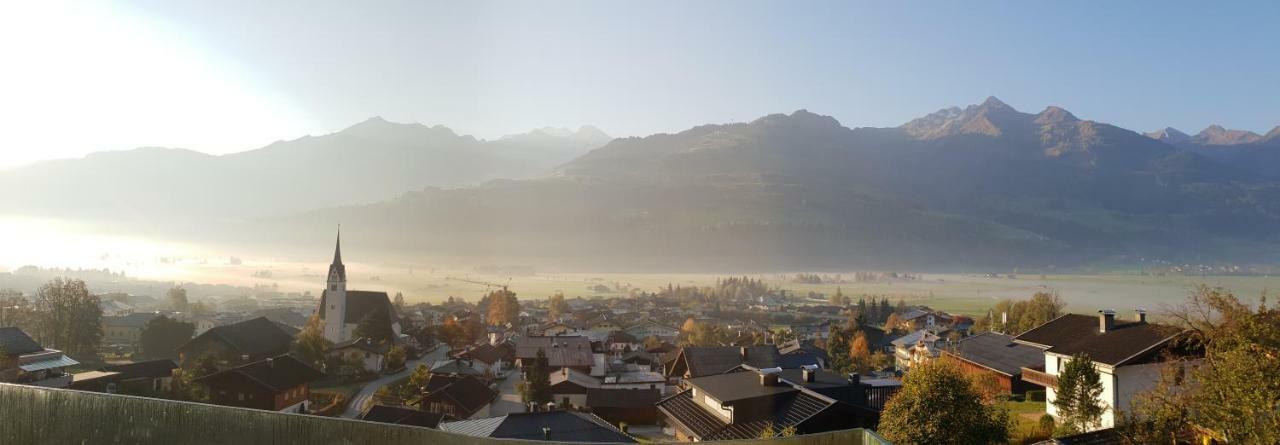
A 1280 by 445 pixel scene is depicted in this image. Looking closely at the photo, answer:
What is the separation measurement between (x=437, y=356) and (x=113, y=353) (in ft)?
82.2

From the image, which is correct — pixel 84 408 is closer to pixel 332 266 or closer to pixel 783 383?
pixel 783 383

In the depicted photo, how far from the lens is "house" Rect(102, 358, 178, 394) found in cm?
2972

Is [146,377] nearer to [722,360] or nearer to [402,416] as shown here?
[402,416]

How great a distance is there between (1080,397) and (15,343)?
45.2 metres

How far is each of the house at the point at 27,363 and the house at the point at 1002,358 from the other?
3776cm

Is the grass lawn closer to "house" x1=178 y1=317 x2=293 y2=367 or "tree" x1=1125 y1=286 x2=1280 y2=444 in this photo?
"tree" x1=1125 y1=286 x2=1280 y2=444

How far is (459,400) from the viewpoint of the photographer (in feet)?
101

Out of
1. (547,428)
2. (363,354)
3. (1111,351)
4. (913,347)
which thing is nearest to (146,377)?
(363,354)

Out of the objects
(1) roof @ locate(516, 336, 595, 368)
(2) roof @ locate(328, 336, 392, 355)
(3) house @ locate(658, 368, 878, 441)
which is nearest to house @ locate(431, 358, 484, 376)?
(1) roof @ locate(516, 336, 595, 368)

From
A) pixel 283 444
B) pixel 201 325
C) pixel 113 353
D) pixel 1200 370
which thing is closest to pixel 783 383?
pixel 1200 370

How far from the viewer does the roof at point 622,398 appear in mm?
30250

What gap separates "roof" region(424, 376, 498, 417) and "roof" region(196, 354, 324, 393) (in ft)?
25.9

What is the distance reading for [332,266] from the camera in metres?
66.0

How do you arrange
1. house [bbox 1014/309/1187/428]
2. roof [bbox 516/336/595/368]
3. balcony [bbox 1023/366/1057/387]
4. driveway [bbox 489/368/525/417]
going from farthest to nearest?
roof [bbox 516/336/595/368] < driveway [bbox 489/368/525/417] < balcony [bbox 1023/366/1057/387] < house [bbox 1014/309/1187/428]
